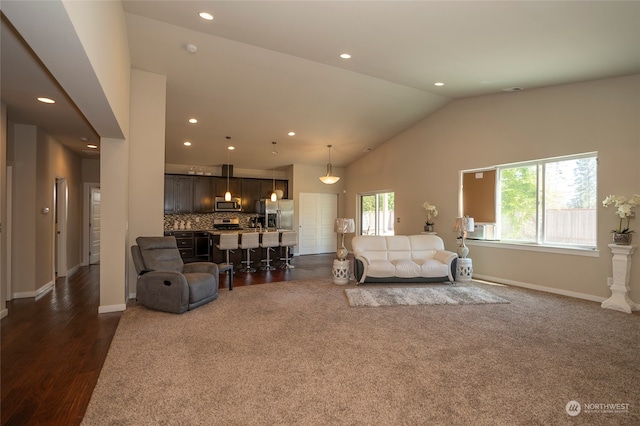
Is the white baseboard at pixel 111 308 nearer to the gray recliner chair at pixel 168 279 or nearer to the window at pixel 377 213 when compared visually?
the gray recliner chair at pixel 168 279

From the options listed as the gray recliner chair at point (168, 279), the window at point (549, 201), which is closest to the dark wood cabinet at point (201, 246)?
the gray recliner chair at point (168, 279)

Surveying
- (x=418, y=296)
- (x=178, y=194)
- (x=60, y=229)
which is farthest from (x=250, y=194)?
(x=418, y=296)

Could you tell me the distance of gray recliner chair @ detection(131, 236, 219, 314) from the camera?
13.4ft

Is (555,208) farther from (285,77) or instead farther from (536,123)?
(285,77)

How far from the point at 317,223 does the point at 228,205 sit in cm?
296

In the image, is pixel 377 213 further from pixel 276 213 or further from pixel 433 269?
pixel 433 269

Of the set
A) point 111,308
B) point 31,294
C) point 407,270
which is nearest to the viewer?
point 111,308

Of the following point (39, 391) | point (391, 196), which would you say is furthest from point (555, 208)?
point (39, 391)

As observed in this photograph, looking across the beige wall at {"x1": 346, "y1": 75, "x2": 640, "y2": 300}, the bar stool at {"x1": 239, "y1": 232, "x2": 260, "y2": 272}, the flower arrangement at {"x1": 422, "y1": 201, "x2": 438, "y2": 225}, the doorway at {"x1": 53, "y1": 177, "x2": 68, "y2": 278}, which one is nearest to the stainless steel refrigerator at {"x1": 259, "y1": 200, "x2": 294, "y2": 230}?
the bar stool at {"x1": 239, "y1": 232, "x2": 260, "y2": 272}

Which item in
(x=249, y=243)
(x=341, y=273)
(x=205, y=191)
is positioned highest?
(x=205, y=191)

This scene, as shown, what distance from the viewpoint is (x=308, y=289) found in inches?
Result: 216

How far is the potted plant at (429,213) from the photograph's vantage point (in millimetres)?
7227

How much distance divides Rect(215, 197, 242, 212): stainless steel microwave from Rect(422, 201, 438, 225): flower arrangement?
17.4 ft

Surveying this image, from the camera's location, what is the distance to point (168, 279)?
13.5ft
